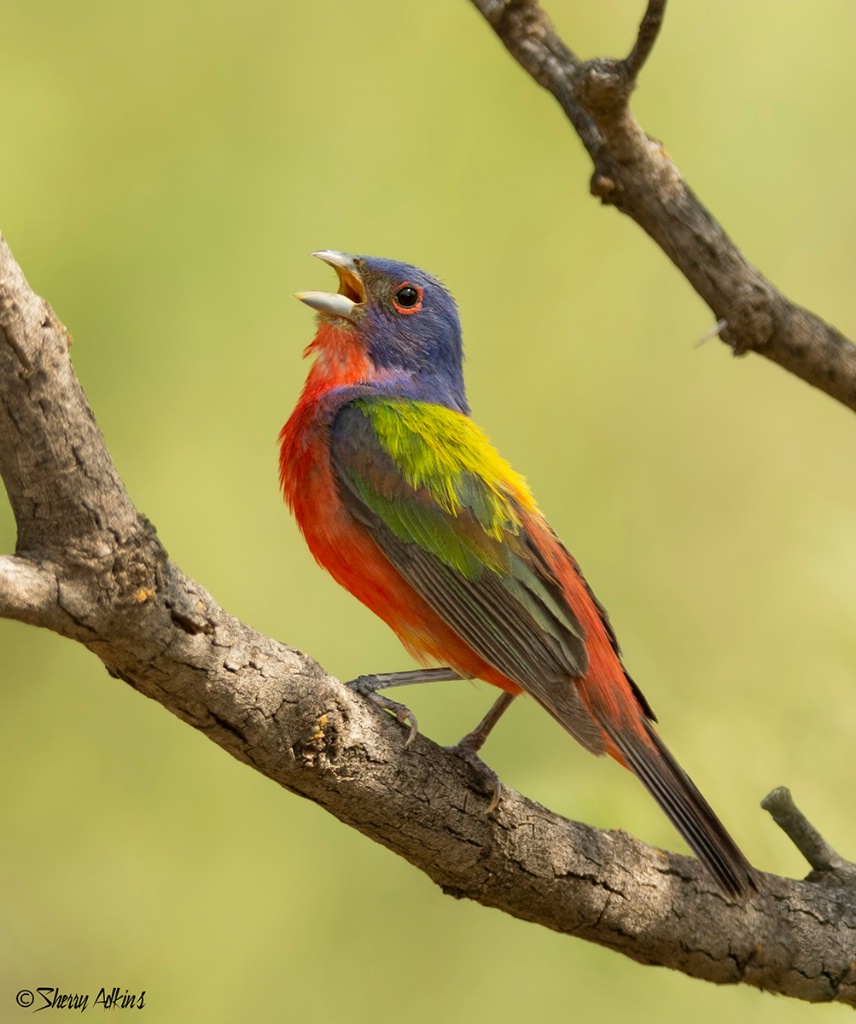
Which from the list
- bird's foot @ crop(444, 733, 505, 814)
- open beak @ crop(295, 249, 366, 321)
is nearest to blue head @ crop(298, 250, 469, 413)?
open beak @ crop(295, 249, 366, 321)

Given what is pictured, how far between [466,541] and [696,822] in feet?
3.56

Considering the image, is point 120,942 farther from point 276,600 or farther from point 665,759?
point 665,759

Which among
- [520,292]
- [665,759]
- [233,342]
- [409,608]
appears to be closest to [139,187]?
[233,342]

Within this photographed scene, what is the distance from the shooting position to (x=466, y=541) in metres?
3.91

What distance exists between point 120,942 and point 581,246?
4.43 m

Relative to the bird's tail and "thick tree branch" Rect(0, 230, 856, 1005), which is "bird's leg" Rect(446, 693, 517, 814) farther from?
the bird's tail

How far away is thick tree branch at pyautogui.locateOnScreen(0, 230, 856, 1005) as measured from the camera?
2406 mm

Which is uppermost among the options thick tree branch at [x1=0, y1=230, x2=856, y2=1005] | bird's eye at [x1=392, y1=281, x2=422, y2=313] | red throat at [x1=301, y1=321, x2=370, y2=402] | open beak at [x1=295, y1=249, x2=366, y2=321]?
bird's eye at [x1=392, y1=281, x2=422, y2=313]

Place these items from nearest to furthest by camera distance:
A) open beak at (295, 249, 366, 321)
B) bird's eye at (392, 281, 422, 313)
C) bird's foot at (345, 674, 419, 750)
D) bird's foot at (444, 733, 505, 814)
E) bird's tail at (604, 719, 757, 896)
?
bird's foot at (345, 674, 419, 750) < bird's foot at (444, 733, 505, 814) < bird's tail at (604, 719, 757, 896) < open beak at (295, 249, 366, 321) < bird's eye at (392, 281, 422, 313)

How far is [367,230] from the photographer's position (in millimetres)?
6477

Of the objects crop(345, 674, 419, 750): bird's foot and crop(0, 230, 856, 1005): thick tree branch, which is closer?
crop(0, 230, 856, 1005): thick tree branch

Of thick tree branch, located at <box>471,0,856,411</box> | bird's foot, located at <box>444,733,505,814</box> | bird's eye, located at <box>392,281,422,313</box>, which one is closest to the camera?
bird's foot, located at <box>444,733,505,814</box>

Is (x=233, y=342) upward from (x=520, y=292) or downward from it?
downward

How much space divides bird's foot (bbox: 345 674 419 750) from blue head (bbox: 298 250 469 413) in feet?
4.34
